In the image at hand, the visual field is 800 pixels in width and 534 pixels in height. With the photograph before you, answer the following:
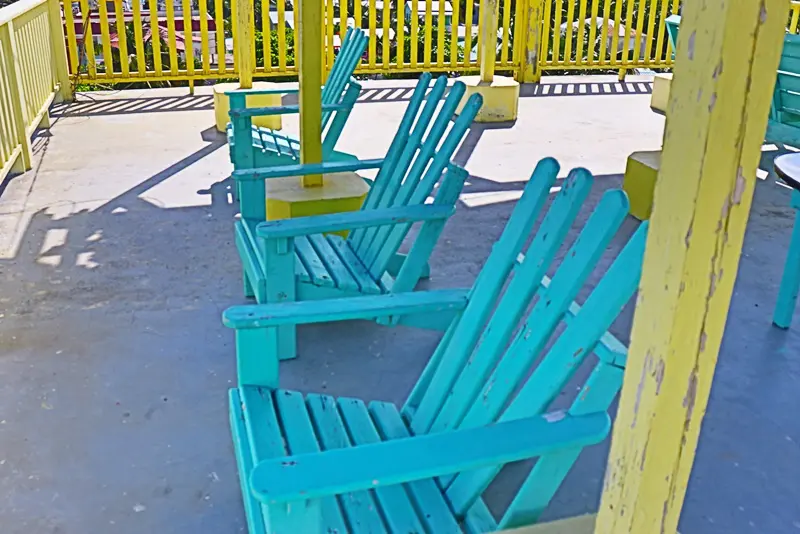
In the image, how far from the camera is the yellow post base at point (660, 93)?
7436mm

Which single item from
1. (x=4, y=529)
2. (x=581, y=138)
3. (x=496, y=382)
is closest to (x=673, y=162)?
(x=496, y=382)

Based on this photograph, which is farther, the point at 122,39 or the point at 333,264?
the point at 122,39

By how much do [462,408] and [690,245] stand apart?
39.5 inches

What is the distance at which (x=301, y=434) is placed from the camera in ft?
5.97

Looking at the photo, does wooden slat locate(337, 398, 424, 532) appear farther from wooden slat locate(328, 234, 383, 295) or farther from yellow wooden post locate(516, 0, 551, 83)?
yellow wooden post locate(516, 0, 551, 83)

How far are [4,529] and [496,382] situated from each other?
138 centimetres

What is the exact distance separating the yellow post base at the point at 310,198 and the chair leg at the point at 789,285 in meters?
1.86

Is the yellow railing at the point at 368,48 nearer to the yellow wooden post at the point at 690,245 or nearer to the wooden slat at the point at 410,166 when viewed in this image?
the wooden slat at the point at 410,166

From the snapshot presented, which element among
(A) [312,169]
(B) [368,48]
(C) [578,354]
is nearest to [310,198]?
(A) [312,169]

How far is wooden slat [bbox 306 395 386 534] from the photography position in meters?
1.60

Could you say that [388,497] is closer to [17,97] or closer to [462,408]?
[462,408]

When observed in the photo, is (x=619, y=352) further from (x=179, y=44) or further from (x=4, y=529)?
(x=179, y=44)

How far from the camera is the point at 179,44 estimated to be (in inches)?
389

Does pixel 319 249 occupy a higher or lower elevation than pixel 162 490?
higher
